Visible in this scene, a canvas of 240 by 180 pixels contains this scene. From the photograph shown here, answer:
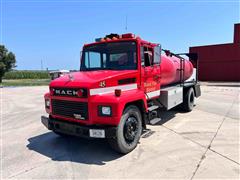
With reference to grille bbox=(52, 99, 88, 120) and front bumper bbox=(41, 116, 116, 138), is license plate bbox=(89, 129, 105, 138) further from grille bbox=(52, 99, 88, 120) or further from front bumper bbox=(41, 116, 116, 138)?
grille bbox=(52, 99, 88, 120)

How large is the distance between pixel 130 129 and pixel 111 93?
0.94 m

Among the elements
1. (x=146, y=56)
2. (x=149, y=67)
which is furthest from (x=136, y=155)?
(x=146, y=56)

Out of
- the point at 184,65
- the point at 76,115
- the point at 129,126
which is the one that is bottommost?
the point at 129,126

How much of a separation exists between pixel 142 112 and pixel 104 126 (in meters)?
1.28

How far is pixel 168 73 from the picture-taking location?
275 inches

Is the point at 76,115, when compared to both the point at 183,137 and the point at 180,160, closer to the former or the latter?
the point at 180,160

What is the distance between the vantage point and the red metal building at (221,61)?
29.1 meters

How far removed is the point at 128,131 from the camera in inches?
176

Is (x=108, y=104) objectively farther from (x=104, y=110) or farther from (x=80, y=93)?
(x=80, y=93)

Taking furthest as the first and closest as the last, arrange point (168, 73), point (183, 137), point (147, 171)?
point (168, 73) < point (183, 137) < point (147, 171)

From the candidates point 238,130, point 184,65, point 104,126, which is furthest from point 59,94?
point 184,65

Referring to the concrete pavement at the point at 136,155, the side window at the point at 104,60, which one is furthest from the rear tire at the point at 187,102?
the side window at the point at 104,60

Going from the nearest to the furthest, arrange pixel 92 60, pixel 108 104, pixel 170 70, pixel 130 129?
pixel 108 104
pixel 130 129
pixel 92 60
pixel 170 70

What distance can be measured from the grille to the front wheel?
2.52ft
